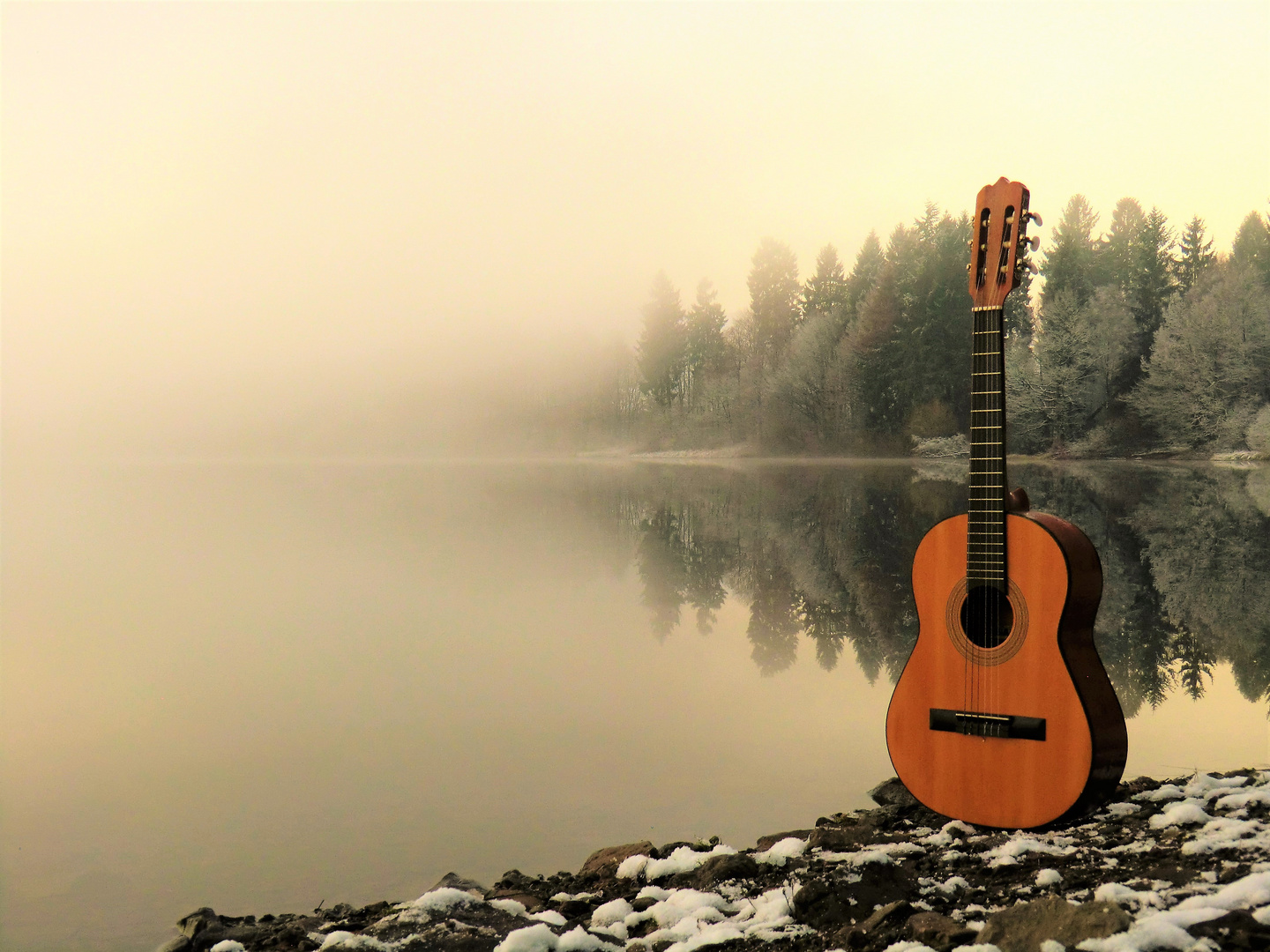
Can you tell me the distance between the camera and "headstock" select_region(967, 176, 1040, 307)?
132 inches

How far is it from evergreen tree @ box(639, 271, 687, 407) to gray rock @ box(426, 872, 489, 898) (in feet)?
147

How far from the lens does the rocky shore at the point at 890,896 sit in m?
1.94

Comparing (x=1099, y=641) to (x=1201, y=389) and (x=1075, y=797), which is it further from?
(x=1201, y=389)

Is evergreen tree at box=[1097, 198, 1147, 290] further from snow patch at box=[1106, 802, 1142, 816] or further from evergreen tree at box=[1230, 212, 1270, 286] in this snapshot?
snow patch at box=[1106, 802, 1142, 816]

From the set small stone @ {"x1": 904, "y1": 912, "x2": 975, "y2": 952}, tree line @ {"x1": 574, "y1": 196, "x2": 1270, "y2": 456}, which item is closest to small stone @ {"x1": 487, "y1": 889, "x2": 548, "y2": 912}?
small stone @ {"x1": 904, "y1": 912, "x2": 975, "y2": 952}

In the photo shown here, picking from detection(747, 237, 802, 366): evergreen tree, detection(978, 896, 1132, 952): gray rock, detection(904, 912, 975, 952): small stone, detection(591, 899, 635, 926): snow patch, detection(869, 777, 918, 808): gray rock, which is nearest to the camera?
detection(978, 896, 1132, 952): gray rock

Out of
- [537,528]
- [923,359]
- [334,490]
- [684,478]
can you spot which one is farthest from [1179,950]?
[923,359]

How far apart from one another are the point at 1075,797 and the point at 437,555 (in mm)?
11146

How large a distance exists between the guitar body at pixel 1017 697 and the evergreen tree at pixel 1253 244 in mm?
37280

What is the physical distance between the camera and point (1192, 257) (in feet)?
120

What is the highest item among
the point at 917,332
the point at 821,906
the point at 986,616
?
the point at 917,332

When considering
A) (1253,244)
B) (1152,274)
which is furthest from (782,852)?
(1253,244)

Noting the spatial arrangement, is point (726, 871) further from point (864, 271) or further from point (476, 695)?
point (864, 271)

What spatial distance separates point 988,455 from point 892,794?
1.58 meters
